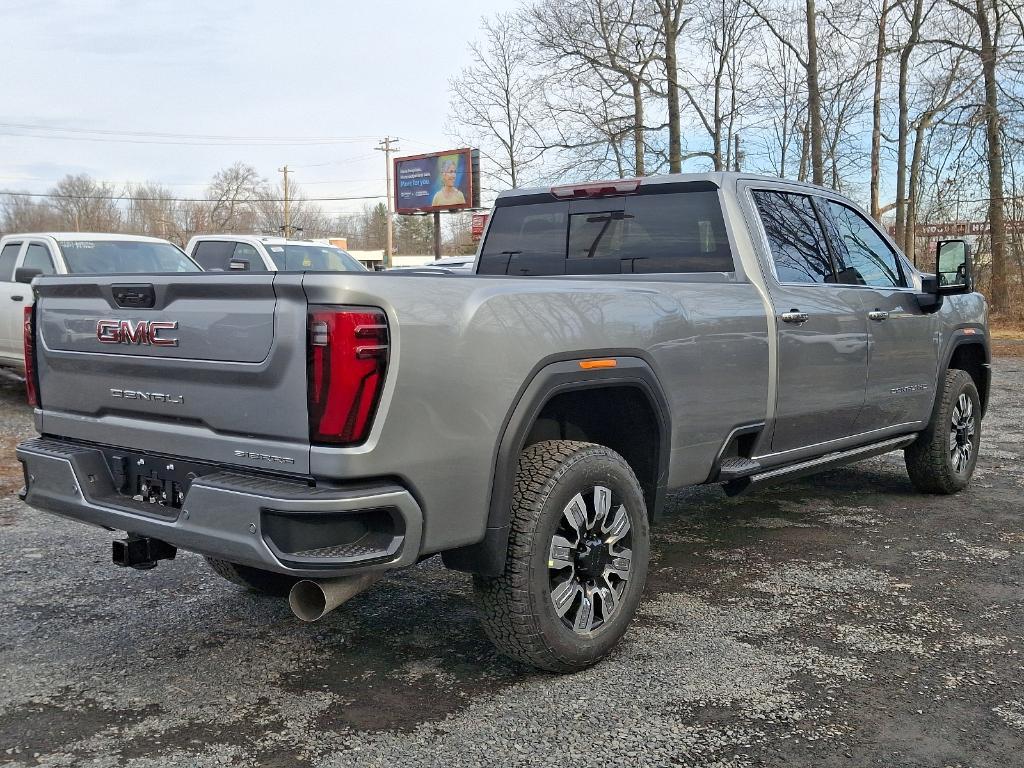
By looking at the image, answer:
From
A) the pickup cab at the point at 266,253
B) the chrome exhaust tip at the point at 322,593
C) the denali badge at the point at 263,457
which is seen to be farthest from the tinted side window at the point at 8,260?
A: the chrome exhaust tip at the point at 322,593

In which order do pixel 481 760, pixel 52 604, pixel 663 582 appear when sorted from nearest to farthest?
1. pixel 481 760
2. pixel 52 604
3. pixel 663 582

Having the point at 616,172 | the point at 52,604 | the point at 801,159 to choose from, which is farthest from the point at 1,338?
the point at 801,159

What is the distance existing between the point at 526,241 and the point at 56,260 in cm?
722

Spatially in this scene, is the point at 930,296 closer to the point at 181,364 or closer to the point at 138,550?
the point at 181,364

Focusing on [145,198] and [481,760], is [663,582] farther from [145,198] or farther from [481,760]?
[145,198]

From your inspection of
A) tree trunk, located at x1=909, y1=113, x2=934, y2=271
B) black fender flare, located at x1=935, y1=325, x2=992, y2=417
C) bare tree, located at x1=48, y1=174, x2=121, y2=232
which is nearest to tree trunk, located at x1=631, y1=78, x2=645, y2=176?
tree trunk, located at x1=909, y1=113, x2=934, y2=271

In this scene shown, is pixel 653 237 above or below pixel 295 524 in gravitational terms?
above

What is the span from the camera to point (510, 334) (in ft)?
10.4

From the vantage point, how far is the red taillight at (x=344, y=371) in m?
2.74

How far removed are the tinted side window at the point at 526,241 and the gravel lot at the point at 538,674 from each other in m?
1.68

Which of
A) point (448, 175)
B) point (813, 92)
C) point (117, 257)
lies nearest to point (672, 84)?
point (813, 92)

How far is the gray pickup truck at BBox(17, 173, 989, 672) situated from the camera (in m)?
2.80

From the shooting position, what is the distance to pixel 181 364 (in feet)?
10.1

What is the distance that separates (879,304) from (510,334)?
303cm
